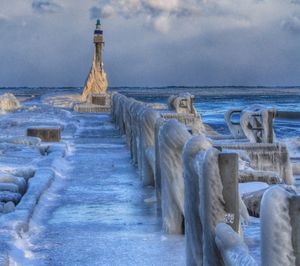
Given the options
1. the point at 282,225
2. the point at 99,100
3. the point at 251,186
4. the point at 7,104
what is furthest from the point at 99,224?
the point at 99,100

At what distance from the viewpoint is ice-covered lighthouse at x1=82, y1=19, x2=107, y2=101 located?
47844 mm

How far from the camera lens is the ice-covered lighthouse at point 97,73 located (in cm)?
4784

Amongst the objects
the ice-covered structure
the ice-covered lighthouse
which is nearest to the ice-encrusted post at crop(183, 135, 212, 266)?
the ice-covered structure

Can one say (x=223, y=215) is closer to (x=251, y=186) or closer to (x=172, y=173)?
(x=172, y=173)

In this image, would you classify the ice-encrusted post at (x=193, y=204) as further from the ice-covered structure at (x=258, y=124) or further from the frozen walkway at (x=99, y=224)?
the ice-covered structure at (x=258, y=124)

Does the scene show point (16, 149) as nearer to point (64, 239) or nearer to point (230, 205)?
point (64, 239)

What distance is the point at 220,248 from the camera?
12.3ft

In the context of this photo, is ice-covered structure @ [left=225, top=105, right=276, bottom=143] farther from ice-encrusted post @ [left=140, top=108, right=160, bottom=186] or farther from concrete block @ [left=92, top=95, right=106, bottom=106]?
concrete block @ [left=92, top=95, right=106, bottom=106]

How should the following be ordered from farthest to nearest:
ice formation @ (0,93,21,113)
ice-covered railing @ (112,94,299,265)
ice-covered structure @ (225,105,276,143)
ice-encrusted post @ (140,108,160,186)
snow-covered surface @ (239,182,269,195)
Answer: ice formation @ (0,93,21,113) → ice-covered structure @ (225,105,276,143) → snow-covered surface @ (239,182,269,195) → ice-encrusted post @ (140,108,160,186) → ice-covered railing @ (112,94,299,265)

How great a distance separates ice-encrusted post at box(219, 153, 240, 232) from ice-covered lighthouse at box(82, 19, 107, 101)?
44093 mm

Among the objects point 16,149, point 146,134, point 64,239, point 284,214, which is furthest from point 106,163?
point 284,214

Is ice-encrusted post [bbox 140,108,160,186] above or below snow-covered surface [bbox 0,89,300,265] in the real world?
above

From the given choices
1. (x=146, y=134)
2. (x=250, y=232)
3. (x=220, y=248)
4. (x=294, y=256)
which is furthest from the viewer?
(x=146, y=134)

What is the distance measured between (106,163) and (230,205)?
7.71 meters
